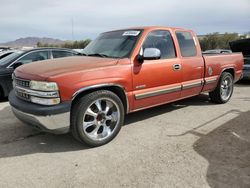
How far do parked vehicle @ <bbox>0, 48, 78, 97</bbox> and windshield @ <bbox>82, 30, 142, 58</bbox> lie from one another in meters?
2.61

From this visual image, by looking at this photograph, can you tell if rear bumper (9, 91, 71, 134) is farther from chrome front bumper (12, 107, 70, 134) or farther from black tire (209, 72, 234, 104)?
black tire (209, 72, 234, 104)

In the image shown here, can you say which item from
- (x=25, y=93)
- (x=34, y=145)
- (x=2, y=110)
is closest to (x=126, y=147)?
(x=34, y=145)

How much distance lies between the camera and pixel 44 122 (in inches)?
143

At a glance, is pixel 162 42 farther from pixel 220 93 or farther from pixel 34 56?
pixel 34 56

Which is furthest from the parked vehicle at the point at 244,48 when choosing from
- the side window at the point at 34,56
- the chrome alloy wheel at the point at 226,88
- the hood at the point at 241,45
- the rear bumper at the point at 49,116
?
the rear bumper at the point at 49,116

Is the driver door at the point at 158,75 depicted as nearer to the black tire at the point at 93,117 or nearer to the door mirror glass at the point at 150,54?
the door mirror glass at the point at 150,54

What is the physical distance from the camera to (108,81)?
13.3 feet

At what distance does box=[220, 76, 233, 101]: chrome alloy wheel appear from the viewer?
6.78 m

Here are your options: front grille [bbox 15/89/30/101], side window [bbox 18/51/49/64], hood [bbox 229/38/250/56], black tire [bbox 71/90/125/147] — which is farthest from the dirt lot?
hood [bbox 229/38/250/56]

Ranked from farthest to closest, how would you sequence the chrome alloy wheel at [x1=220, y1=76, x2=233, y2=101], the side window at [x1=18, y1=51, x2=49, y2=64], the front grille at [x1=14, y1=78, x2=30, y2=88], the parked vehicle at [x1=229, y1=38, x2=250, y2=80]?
the parked vehicle at [x1=229, y1=38, x2=250, y2=80]
the side window at [x1=18, y1=51, x2=49, y2=64]
the chrome alloy wheel at [x1=220, y1=76, x2=233, y2=101]
the front grille at [x1=14, y1=78, x2=30, y2=88]

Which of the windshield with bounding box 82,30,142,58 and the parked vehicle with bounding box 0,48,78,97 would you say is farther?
the parked vehicle with bounding box 0,48,78,97

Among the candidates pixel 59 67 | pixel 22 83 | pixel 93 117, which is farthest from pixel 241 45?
pixel 22 83

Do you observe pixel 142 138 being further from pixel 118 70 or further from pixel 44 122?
pixel 44 122

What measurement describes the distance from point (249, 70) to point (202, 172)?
7.94 metres
